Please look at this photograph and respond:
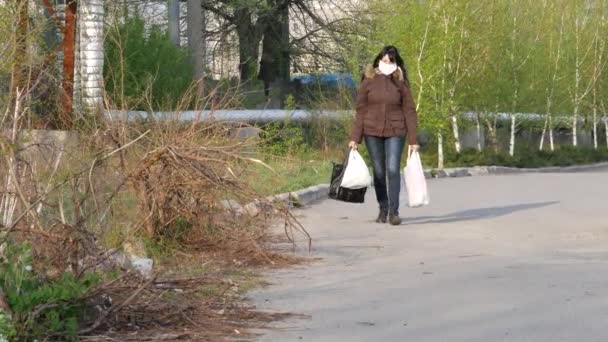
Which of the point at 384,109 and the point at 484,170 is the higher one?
the point at 384,109

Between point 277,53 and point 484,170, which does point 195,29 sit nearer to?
point 277,53

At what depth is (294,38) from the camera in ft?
134

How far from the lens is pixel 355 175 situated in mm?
14875

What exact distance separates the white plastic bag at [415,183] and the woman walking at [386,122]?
5.5 inches

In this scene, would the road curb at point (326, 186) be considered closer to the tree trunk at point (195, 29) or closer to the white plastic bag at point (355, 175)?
the white plastic bag at point (355, 175)

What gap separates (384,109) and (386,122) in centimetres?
14

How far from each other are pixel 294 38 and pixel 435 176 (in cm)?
1418

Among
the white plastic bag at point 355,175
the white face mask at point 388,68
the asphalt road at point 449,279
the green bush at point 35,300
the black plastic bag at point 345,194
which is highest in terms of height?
the white face mask at point 388,68

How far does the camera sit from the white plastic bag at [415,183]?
1489 cm

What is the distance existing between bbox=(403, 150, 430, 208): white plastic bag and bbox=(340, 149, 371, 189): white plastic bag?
0.43m

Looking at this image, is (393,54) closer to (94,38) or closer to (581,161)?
(94,38)

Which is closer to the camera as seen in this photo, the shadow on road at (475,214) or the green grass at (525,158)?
the shadow on road at (475,214)

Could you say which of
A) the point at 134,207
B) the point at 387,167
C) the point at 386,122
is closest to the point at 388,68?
the point at 386,122

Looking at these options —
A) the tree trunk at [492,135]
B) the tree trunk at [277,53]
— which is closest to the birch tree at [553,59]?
the tree trunk at [492,135]
